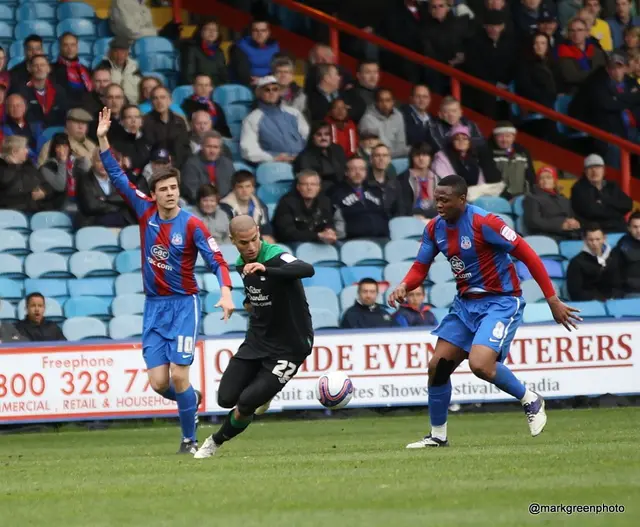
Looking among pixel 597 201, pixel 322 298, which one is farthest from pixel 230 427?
pixel 597 201

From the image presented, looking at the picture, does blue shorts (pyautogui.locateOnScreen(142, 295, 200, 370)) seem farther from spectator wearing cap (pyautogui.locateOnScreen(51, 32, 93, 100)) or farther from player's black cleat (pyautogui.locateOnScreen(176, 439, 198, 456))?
spectator wearing cap (pyautogui.locateOnScreen(51, 32, 93, 100))

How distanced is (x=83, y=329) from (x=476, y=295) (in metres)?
6.93

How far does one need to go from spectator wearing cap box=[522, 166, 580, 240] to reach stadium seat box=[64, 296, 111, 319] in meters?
5.83

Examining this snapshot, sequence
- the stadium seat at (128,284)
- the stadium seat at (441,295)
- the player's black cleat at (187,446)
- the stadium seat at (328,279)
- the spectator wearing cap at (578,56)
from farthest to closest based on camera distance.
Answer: the spectator wearing cap at (578,56)
the stadium seat at (441,295)
the stadium seat at (328,279)
the stadium seat at (128,284)
the player's black cleat at (187,446)

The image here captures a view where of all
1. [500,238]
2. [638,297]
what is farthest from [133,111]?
[500,238]

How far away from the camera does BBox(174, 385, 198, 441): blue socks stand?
12.0 m

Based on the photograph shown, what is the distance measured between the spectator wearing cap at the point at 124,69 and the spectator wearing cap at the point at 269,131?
167 centimetres

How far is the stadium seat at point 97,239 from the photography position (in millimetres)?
18234

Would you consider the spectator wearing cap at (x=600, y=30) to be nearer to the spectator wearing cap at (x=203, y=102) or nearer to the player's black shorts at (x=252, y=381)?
the spectator wearing cap at (x=203, y=102)

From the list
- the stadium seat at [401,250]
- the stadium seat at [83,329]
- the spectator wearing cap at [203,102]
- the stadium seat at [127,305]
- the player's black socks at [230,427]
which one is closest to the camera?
the player's black socks at [230,427]

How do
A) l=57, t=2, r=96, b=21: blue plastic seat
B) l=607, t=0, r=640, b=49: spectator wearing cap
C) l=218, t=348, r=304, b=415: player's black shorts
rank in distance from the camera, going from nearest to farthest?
l=218, t=348, r=304, b=415: player's black shorts → l=57, t=2, r=96, b=21: blue plastic seat → l=607, t=0, r=640, b=49: spectator wearing cap

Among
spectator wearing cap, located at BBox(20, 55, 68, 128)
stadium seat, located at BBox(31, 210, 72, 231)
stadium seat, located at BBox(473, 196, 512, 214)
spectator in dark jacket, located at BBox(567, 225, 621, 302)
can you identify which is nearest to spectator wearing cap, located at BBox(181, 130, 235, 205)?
stadium seat, located at BBox(31, 210, 72, 231)

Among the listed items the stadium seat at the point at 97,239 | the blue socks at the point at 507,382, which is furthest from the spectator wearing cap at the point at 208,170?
the blue socks at the point at 507,382

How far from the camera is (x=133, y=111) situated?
18.6m
